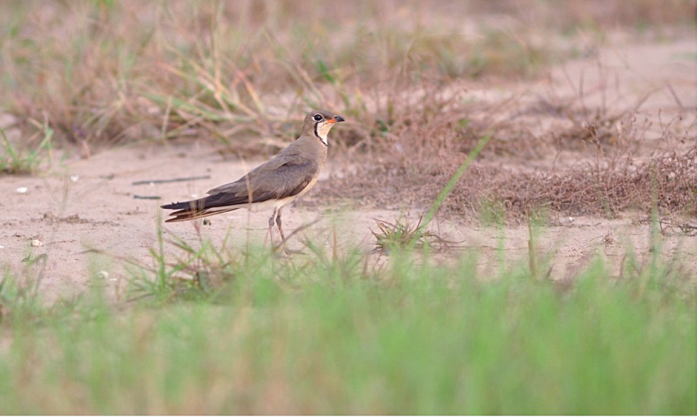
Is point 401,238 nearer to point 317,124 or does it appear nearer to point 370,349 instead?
point 317,124

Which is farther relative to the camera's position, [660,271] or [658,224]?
[658,224]

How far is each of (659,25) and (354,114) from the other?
6.52 meters

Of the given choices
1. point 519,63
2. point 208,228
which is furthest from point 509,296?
point 519,63

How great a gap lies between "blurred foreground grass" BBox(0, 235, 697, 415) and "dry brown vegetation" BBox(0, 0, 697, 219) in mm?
1831

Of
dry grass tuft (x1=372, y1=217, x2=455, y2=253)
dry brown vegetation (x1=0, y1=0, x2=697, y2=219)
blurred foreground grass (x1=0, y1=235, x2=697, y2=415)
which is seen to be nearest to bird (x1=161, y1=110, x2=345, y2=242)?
dry grass tuft (x1=372, y1=217, x2=455, y2=253)

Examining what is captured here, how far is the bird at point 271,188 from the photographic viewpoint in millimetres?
5020

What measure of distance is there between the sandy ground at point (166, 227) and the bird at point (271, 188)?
24cm

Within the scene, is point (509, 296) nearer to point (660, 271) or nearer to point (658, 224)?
point (660, 271)

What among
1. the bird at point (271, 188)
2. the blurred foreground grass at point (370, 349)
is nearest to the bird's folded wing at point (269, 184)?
the bird at point (271, 188)

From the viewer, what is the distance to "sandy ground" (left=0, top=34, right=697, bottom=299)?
4793 mm

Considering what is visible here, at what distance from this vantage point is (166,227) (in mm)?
5727

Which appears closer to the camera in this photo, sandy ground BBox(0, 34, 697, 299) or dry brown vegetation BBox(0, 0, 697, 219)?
sandy ground BBox(0, 34, 697, 299)

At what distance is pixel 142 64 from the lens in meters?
8.01

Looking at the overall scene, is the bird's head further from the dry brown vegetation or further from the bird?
the dry brown vegetation
